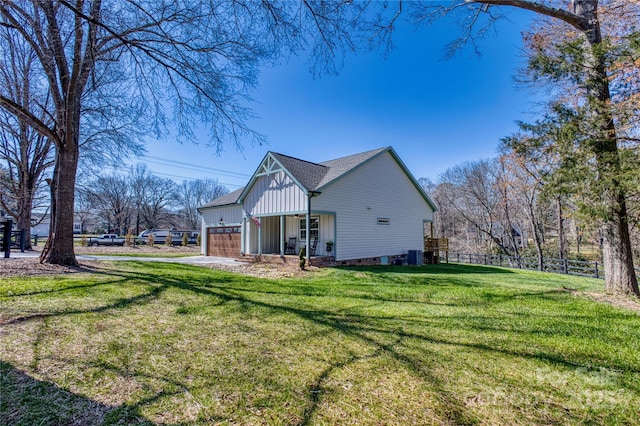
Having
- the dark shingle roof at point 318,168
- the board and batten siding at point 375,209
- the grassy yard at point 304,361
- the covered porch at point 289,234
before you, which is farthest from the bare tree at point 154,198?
the grassy yard at point 304,361

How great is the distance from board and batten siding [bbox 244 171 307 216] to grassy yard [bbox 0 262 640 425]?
852 cm

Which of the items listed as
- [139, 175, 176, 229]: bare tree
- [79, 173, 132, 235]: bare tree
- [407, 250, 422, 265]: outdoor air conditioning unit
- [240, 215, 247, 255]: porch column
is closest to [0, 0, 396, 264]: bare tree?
[240, 215, 247, 255]: porch column

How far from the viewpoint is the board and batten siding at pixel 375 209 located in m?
14.1

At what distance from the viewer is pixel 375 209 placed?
52.2 ft

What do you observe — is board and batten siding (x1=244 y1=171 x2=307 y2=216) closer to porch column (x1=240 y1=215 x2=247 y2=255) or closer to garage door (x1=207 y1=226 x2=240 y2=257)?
porch column (x1=240 y1=215 x2=247 y2=255)

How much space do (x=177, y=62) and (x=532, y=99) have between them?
9423mm

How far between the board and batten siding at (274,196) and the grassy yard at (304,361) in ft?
28.0

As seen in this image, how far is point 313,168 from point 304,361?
45.5 ft

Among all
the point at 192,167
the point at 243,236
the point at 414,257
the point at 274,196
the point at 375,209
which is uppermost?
the point at 192,167

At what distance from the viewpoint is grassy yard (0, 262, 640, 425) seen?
2.26 m

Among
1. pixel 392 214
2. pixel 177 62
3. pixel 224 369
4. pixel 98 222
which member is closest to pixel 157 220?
pixel 98 222

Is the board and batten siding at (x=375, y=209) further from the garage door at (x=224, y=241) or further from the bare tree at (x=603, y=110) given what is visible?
the bare tree at (x=603, y=110)

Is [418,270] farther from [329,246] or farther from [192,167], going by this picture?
[192,167]

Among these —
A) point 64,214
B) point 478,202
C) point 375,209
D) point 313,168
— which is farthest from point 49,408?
point 478,202
